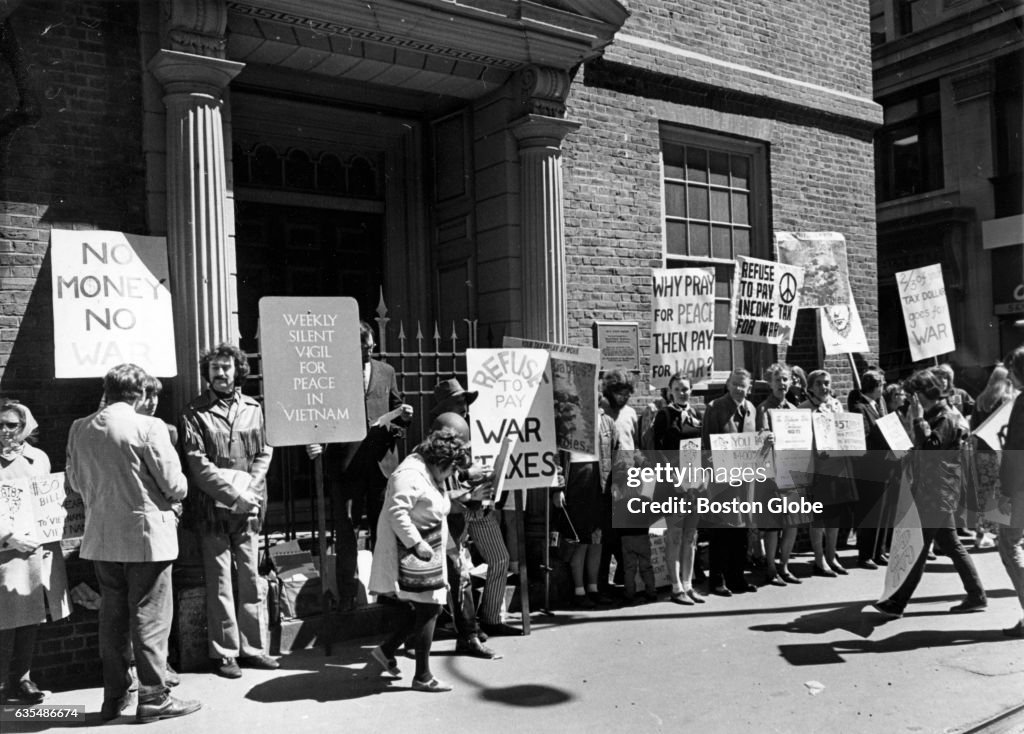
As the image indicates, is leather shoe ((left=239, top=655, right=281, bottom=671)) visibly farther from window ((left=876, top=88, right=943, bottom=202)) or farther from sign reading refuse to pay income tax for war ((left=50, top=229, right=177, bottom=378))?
window ((left=876, top=88, right=943, bottom=202))

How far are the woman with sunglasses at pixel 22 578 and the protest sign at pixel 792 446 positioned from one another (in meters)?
5.85

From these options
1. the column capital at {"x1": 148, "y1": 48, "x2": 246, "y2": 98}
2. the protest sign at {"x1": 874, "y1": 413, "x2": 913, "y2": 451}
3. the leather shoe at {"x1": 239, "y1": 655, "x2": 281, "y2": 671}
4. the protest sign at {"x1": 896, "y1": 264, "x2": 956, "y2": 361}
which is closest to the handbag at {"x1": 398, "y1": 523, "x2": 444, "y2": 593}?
the leather shoe at {"x1": 239, "y1": 655, "x2": 281, "y2": 671}

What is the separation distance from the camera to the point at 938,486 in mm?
7137

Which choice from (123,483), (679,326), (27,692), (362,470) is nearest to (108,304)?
(123,483)

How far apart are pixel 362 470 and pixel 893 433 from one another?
4.79 meters

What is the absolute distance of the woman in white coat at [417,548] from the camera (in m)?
5.44

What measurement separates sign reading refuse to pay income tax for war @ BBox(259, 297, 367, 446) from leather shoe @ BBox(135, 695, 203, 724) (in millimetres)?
1689

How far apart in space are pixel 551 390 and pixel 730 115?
15.8 ft

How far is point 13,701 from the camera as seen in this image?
5469 millimetres

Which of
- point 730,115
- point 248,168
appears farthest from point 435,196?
point 730,115

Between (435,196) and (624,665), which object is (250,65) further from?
(624,665)

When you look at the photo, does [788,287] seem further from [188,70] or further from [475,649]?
[188,70]

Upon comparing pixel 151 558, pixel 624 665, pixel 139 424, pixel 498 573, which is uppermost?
pixel 139 424

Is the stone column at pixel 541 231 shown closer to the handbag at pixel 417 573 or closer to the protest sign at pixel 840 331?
the handbag at pixel 417 573
